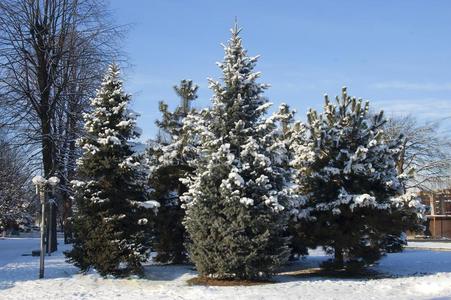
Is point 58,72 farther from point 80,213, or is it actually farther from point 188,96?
point 80,213

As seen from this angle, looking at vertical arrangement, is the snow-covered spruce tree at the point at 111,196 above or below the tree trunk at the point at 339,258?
above

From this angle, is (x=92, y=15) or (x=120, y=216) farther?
(x=92, y=15)

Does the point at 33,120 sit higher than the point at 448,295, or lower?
higher

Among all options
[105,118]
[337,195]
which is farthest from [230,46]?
[337,195]

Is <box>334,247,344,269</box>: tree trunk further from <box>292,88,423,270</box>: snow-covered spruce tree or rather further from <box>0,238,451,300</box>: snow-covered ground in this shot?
<box>0,238,451,300</box>: snow-covered ground

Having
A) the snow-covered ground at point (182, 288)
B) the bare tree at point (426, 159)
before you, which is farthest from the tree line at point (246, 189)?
the bare tree at point (426, 159)

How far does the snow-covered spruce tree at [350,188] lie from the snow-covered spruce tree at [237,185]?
2.06m

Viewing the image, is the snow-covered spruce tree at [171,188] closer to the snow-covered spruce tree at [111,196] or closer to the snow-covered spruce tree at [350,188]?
the snow-covered spruce tree at [111,196]

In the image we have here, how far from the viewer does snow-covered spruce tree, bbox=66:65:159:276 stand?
55.5ft

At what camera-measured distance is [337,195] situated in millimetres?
19000

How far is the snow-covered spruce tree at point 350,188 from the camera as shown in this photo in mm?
18578

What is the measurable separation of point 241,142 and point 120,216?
14.2 feet

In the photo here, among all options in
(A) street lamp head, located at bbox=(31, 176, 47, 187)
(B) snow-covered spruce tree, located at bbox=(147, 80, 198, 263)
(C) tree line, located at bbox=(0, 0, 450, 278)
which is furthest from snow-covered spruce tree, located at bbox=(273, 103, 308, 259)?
(A) street lamp head, located at bbox=(31, 176, 47, 187)

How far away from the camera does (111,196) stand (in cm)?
1748
